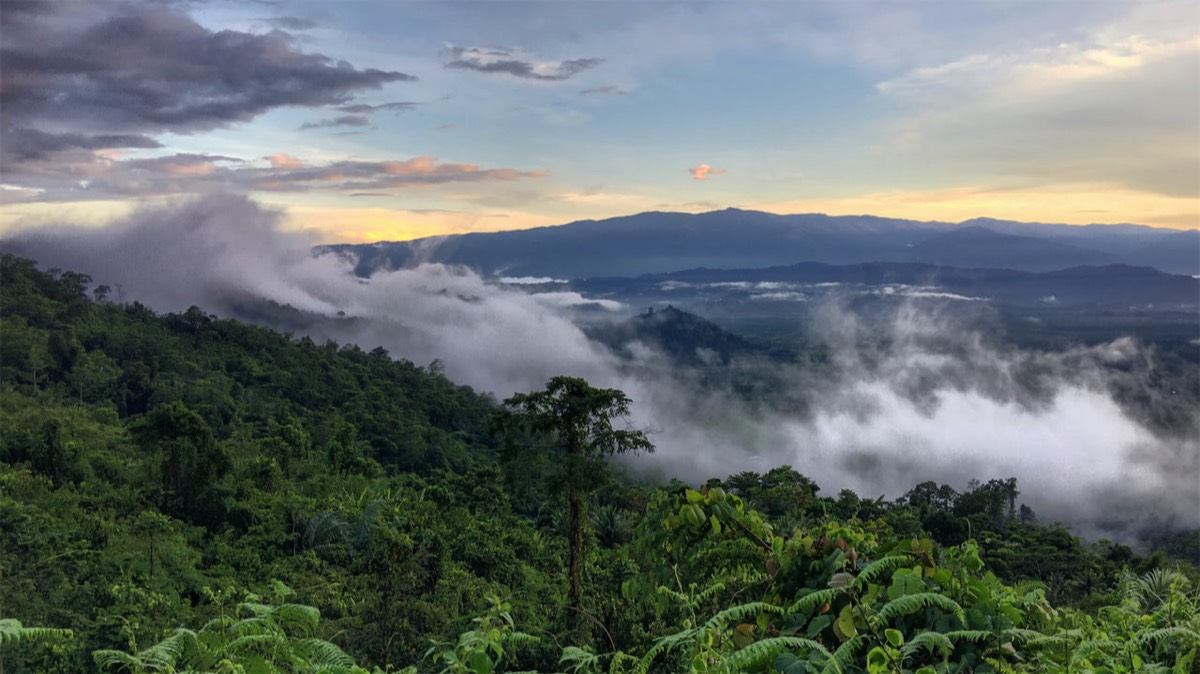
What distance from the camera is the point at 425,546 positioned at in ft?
49.5

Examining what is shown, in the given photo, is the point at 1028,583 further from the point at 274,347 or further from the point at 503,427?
the point at 274,347

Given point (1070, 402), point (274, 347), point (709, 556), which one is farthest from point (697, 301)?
point (709, 556)

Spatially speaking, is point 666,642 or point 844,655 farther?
point 666,642

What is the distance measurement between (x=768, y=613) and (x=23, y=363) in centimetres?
3393

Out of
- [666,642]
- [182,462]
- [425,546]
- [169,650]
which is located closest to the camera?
[666,642]

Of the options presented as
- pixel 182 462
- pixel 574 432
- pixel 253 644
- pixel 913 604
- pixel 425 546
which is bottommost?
pixel 425 546

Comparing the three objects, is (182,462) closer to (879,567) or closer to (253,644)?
(253,644)

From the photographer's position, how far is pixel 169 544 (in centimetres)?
1490

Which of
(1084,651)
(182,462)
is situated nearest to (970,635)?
(1084,651)

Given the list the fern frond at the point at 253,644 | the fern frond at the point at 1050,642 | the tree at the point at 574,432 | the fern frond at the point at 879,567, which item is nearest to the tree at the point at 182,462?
the tree at the point at 574,432

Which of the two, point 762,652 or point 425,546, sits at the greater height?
point 762,652

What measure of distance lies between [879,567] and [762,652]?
37cm

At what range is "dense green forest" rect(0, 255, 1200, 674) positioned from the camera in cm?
165

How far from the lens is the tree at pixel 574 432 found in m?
11.5
